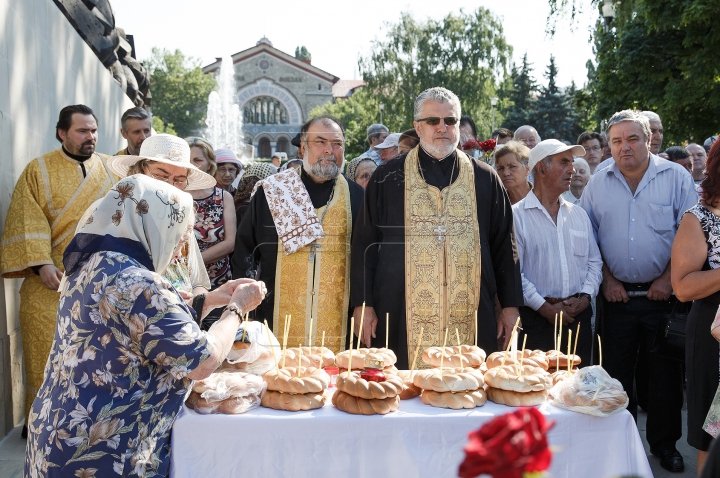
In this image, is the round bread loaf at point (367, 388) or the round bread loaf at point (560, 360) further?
the round bread loaf at point (560, 360)

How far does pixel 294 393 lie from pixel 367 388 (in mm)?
296

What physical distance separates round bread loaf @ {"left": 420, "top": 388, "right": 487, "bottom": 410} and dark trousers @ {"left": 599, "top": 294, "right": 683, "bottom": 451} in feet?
7.65

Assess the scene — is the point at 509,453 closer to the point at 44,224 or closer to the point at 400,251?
the point at 400,251

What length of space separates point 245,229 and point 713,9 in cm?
1215

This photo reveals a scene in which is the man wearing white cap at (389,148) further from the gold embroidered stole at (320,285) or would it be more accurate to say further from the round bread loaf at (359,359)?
the round bread loaf at (359,359)

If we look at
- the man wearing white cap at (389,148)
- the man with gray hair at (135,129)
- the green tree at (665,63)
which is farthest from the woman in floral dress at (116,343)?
the green tree at (665,63)

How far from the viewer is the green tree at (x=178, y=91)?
75.4 meters

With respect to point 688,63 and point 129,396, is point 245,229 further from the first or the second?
point 688,63

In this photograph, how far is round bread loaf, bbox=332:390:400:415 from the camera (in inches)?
117

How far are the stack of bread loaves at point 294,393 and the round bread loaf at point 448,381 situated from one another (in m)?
0.41

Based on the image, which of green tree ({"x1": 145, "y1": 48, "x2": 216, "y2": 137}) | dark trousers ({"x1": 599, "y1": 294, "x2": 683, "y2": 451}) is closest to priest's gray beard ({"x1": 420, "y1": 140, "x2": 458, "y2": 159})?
dark trousers ({"x1": 599, "y1": 294, "x2": 683, "y2": 451})

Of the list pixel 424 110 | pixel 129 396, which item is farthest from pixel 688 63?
pixel 129 396

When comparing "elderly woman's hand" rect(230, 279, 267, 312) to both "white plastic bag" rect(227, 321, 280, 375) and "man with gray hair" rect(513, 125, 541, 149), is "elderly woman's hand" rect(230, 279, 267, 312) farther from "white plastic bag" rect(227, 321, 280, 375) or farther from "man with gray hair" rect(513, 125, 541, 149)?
"man with gray hair" rect(513, 125, 541, 149)

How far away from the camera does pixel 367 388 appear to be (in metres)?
2.97
